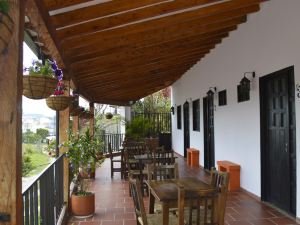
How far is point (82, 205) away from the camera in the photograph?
433 centimetres

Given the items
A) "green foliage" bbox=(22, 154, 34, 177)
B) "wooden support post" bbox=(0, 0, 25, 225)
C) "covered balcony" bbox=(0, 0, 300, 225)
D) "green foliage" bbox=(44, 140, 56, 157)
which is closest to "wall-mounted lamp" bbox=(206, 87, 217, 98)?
"covered balcony" bbox=(0, 0, 300, 225)

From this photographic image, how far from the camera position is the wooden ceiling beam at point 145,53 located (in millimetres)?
4898

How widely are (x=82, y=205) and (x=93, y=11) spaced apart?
270cm

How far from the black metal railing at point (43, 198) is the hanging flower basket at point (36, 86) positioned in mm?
642

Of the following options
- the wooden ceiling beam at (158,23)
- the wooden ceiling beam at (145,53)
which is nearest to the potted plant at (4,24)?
the wooden ceiling beam at (158,23)

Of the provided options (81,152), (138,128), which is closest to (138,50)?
(81,152)

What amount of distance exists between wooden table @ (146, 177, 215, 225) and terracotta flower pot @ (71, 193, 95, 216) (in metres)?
1.19

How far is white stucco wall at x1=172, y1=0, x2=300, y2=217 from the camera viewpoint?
4.26m

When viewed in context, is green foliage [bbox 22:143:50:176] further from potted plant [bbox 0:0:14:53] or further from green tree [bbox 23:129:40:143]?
potted plant [bbox 0:0:14:53]

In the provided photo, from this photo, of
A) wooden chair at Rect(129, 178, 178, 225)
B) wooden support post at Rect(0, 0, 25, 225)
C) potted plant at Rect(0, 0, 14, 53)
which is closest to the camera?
potted plant at Rect(0, 0, 14, 53)

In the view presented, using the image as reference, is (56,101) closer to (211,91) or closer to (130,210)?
(130,210)

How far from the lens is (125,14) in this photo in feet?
11.0

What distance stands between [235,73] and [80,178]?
142 inches

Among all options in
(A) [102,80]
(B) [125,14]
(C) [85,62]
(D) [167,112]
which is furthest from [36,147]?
(D) [167,112]
